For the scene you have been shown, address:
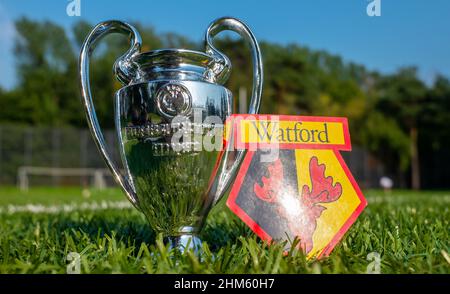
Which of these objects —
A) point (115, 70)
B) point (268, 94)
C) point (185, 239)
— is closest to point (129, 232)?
point (185, 239)

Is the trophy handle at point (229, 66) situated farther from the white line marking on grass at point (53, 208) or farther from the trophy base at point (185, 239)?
the white line marking on grass at point (53, 208)

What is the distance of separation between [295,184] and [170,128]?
16.9 inches

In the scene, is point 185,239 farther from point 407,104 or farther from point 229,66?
point 407,104

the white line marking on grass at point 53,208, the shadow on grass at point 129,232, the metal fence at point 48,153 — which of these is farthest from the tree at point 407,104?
the shadow on grass at point 129,232

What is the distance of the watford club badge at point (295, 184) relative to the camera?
4.68 ft

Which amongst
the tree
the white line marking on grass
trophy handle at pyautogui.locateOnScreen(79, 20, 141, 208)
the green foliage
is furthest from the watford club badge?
the tree

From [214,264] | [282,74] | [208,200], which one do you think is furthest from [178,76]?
[282,74]

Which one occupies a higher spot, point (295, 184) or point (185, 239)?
point (295, 184)

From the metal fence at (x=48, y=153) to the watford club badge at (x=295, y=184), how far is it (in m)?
14.2

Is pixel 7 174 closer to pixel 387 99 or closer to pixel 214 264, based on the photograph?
pixel 214 264

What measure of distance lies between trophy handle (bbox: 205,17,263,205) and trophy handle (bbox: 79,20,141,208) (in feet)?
0.81

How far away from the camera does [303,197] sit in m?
1.45

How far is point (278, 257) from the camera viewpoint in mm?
1181
